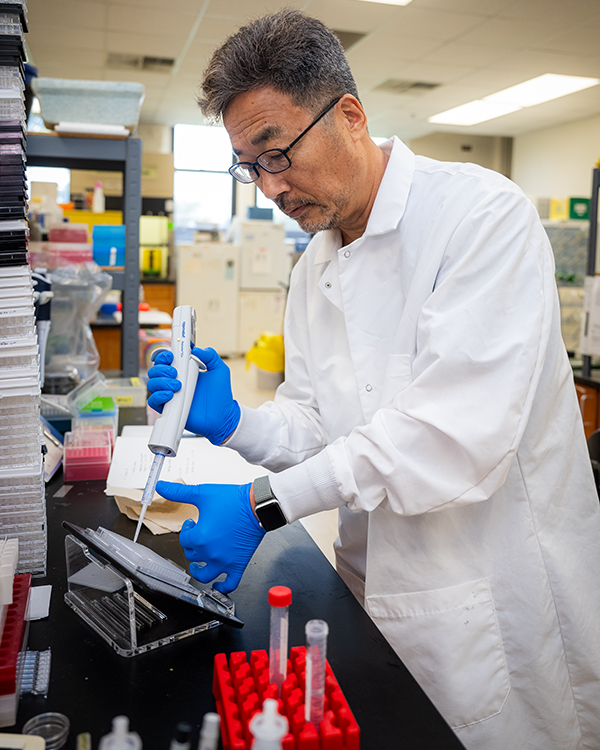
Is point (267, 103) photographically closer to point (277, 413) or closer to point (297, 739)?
point (277, 413)

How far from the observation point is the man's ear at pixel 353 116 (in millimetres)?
1023

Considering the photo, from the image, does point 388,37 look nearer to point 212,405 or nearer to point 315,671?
point 212,405

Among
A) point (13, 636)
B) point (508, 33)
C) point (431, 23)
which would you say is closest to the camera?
point (13, 636)

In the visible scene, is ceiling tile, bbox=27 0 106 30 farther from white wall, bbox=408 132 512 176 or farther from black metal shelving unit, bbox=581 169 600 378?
white wall, bbox=408 132 512 176

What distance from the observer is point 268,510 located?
0.88 metres

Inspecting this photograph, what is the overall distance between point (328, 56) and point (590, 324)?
3089 mm

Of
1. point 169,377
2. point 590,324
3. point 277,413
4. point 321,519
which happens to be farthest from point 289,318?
point 590,324

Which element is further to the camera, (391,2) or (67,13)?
(67,13)

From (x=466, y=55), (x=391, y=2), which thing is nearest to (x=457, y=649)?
(x=391, y=2)

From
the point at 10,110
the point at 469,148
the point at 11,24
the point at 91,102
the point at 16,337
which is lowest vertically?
the point at 16,337

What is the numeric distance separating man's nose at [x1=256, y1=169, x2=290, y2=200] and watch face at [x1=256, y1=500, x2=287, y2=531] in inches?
20.2

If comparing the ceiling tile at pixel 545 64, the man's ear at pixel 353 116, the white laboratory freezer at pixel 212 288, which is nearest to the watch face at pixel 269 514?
the man's ear at pixel 353 116

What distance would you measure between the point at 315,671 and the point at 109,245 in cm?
206

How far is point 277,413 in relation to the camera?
120 cm
